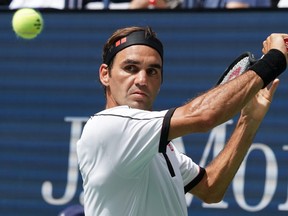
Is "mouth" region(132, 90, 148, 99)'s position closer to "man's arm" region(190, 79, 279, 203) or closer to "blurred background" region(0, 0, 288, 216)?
"man's arm" region(190, 79, 279, 203)

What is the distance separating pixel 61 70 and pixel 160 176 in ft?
13.0

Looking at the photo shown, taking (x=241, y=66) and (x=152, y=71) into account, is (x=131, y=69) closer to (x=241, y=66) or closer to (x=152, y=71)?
(x=152, y=71)

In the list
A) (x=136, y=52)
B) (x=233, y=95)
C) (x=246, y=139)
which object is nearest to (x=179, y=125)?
(x=233, y=95)

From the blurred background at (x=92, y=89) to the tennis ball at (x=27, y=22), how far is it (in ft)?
0.57

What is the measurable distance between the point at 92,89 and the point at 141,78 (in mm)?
3642

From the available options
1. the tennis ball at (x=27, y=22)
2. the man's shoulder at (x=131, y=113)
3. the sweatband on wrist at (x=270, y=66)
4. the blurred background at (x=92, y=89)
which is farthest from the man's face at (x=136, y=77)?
the tennis ball at (x=27, y=22)

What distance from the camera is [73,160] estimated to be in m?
7.22

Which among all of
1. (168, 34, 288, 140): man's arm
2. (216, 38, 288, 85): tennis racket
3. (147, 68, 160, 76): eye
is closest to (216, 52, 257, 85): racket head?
(216, 38, 288, 85): tennis racket

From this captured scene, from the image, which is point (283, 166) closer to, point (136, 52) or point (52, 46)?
point (52, 46)

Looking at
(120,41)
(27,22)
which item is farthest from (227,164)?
(27,22)

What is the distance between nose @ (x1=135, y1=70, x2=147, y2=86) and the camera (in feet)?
12.1

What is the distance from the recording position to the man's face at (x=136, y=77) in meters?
3.69

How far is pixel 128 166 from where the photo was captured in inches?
137

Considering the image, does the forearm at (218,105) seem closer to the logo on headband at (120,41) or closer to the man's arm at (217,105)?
the man's arm at (217,105)
